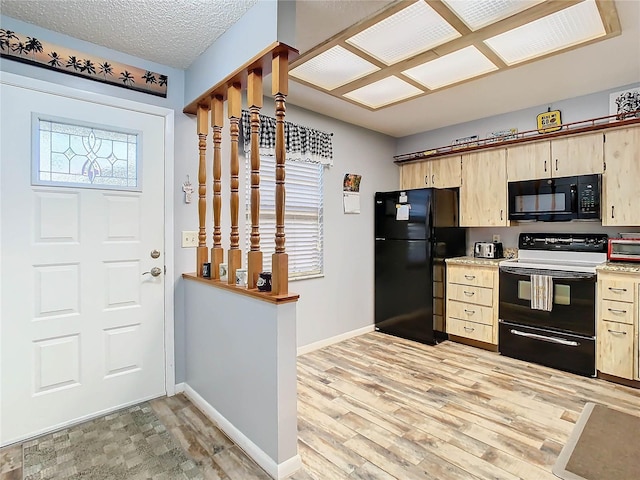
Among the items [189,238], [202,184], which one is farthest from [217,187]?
[189,238]

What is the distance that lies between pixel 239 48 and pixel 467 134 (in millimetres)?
2993

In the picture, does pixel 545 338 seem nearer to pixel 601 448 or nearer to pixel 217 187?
pixel 601 448

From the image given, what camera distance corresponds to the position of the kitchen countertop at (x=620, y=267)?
2.76 meters

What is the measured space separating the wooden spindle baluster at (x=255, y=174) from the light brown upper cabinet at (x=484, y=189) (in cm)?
281

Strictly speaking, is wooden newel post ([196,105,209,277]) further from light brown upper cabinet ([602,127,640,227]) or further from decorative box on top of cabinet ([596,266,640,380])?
light brown upper cabinet ([602,127,640,227])

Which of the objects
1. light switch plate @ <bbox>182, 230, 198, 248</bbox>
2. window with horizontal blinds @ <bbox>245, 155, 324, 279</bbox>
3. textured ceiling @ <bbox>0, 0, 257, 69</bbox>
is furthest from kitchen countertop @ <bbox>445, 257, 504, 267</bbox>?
textured ceiling @ <bbox>0, 0, 257, 69</bbox>

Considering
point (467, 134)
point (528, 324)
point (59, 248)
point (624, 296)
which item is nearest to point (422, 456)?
point (528, 324)

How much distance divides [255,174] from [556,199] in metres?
2.96

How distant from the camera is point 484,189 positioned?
386cm

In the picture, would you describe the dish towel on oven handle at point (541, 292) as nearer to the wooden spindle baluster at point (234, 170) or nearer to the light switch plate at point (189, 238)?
the wooden spindle baluster at point (234, 170)

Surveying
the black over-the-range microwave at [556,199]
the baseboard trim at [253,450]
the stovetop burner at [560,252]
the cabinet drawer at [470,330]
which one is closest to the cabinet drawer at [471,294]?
the cabinet drawer at [470,330]

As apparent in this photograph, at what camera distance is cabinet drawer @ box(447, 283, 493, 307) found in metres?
3.59

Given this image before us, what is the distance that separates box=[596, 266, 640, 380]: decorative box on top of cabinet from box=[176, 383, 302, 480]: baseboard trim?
2.67 metres

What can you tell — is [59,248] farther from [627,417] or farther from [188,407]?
[627,417]
